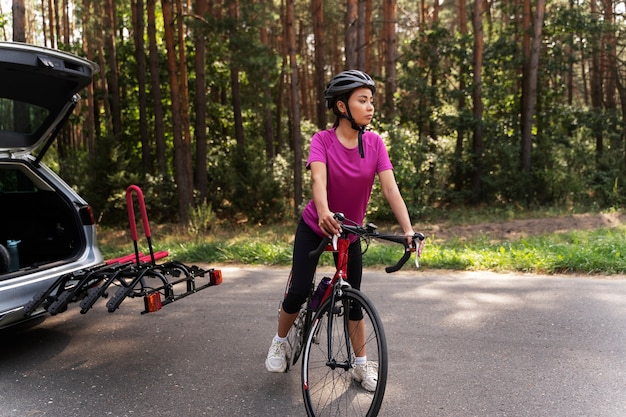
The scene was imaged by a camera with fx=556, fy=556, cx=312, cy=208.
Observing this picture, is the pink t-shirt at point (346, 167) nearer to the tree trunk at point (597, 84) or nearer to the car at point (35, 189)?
the car at point (35, 189)

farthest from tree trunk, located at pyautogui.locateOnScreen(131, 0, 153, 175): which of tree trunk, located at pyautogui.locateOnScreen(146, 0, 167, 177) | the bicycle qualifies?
the bicycle

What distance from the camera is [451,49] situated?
19.5 meters

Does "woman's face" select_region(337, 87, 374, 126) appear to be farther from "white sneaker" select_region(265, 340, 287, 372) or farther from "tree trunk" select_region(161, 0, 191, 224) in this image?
"tree trunk" select_region(161, 0, 191, 224)

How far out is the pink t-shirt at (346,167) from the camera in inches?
136

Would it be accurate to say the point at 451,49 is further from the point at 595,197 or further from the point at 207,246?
the point at 207,246

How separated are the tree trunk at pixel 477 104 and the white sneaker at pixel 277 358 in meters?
16.5

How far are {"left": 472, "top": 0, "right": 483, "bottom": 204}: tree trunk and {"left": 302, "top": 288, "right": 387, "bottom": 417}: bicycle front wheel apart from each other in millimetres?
16600

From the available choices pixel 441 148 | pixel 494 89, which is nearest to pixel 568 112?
pixel 494 89

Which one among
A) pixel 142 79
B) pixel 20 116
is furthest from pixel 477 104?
pixel 20 116

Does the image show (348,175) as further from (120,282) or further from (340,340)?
(120,282)

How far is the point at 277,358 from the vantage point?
388cm

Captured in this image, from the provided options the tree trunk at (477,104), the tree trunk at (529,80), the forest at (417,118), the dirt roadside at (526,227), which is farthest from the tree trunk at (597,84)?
the dirt roadside at (526,227)

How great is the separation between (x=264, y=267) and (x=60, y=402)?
525 centimetres

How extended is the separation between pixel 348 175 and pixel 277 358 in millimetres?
1400
